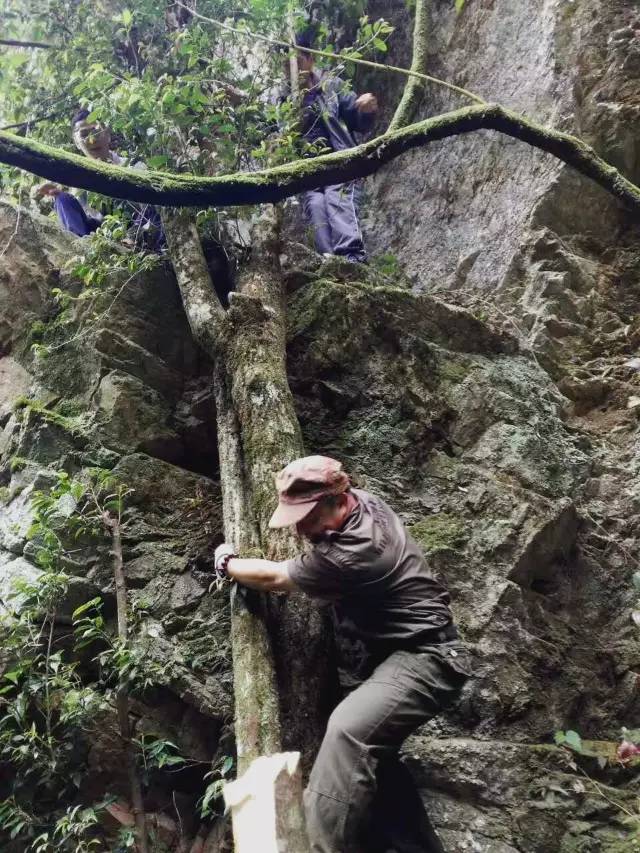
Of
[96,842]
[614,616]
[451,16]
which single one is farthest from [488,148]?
[96,842]

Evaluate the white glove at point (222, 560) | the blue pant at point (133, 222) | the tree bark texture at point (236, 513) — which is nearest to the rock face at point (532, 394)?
the tree bark texture at point (236, 513)

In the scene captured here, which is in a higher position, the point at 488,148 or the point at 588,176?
the point at 488,148

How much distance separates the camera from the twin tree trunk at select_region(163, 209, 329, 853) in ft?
11.5

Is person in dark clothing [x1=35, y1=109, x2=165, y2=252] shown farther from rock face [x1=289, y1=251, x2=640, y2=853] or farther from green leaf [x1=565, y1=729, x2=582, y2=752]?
green leaf [x1=565, y1=729, x2=582, y2=752]

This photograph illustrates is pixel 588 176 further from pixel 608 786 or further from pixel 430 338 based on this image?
pixel 608 786

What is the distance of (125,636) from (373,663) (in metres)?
1.53

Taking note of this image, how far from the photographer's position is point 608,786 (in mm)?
3889

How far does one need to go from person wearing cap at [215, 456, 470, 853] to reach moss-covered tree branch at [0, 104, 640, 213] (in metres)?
2.30

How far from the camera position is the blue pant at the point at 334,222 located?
298 inches

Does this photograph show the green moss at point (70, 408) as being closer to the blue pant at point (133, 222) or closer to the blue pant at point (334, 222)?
the blue pant at point (133, 222)

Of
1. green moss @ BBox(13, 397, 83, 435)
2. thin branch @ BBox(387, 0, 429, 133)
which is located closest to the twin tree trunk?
green moss @ BBox(13, 397, 83, 435)

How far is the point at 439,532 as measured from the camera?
4.77m

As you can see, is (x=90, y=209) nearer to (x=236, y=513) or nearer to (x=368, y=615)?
(x=236, y=513)

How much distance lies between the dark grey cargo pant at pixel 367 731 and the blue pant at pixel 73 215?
6.03 m
